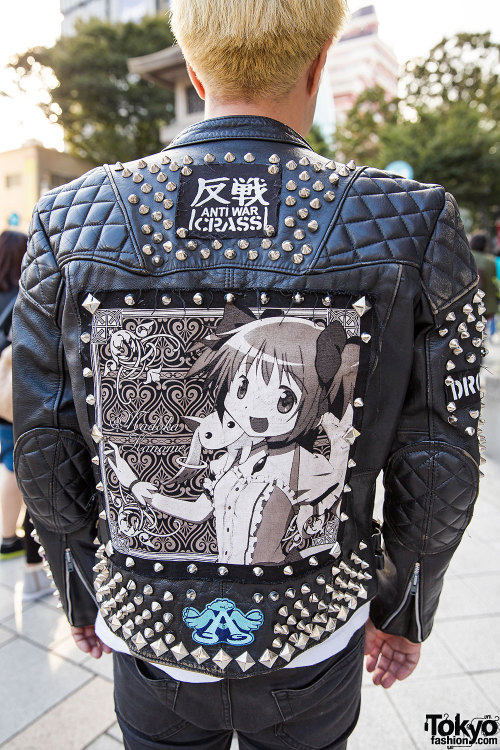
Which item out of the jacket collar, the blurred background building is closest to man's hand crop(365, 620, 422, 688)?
the jacket collar

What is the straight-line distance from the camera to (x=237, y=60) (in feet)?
2.96

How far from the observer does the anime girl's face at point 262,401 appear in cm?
87

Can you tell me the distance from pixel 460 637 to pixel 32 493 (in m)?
2.17

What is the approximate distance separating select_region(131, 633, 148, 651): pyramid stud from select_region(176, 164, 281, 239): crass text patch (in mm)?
723

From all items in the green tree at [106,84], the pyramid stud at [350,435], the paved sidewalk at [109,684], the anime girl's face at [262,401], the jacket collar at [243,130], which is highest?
the green tree at [106,84]

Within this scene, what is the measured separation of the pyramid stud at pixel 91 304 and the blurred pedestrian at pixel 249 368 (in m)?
0.01

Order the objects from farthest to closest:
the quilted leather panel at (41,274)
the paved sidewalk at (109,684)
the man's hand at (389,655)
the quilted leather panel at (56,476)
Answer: the paved sidewalk at (109,684)
the man's hand at (389,655)
the quilted leather panel at (56,476)
the quilted leather panel at (41,274)

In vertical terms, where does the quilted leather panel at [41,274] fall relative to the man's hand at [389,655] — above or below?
above

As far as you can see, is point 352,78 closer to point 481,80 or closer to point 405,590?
point 481,80

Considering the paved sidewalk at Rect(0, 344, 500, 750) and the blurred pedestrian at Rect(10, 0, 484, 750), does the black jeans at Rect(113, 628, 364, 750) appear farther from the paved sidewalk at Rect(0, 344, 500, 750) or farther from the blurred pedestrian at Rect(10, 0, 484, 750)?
the paved sidewalk at Rect(0, 344, 500, 750)

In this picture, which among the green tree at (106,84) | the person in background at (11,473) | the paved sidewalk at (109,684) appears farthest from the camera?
the green tree at (106,84)

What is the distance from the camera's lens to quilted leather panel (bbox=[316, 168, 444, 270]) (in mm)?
907

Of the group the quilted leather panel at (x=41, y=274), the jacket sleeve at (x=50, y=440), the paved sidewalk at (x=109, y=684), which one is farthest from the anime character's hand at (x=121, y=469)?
the paved sidewalk at (x=109, y=684)

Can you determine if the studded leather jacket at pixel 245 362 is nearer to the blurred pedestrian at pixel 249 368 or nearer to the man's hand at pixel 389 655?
the blurred pedestrian at pixel 249 368
